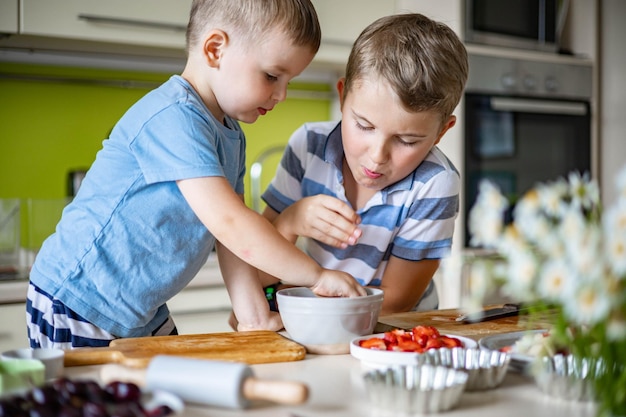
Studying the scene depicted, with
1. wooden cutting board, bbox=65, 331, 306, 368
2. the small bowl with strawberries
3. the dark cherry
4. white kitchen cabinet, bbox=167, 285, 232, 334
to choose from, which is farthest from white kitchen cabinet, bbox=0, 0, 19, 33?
the dark cherry

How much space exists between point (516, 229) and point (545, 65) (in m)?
2.51

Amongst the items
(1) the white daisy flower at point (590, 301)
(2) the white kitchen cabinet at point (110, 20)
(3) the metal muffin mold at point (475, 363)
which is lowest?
(3) the metal muffin mold at point (475, 363)

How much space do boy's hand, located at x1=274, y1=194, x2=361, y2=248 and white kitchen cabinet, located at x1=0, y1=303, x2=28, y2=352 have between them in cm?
106

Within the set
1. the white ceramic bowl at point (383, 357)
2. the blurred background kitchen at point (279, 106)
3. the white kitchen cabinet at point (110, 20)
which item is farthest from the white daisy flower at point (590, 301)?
the white kitchen cabinet at point (110, 20)

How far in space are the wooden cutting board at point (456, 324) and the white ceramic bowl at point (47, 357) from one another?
479mm

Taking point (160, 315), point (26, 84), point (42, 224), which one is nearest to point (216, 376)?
point (160, 315)

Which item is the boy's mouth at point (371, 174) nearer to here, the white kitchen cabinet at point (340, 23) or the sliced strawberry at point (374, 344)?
the sliced strawberry at point (374, 344)

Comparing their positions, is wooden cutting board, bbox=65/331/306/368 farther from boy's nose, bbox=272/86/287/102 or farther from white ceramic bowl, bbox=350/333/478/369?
boy's nose, bbox=272/86/287/102

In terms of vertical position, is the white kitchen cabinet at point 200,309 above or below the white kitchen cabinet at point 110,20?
below

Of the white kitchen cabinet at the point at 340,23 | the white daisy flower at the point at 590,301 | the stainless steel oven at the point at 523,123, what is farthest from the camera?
the stainless steel oven at the point at 523,123

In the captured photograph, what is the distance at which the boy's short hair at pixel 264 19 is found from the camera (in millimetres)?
1163

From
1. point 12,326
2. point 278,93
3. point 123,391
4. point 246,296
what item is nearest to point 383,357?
point 123,391

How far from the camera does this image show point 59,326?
1.21 metres

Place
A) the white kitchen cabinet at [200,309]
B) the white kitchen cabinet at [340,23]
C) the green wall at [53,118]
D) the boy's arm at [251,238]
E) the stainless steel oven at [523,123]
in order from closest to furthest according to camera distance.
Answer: the boy's arm at [251,238] < the white kitchen cabinet at [200,309] < the green wall at [53,118] < the white kitchen cabinet at [340,23] < the stainless steel oven at [523,123]
